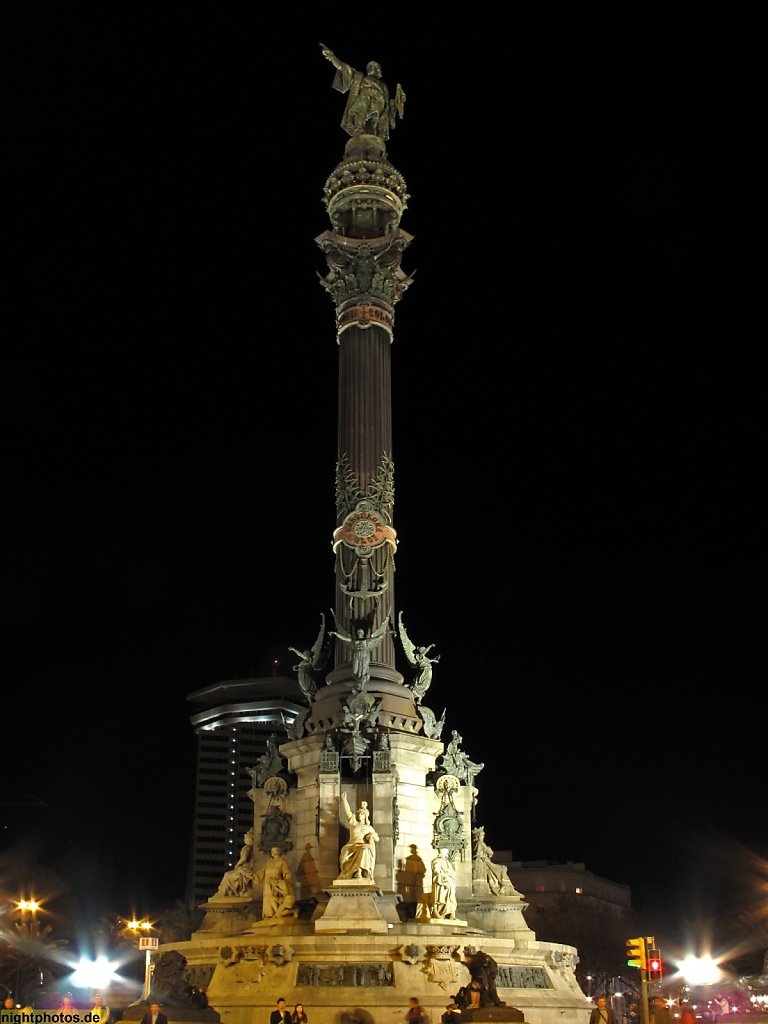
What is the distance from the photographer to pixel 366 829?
3334 centimetres

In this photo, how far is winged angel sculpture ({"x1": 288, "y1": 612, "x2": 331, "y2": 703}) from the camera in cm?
3981

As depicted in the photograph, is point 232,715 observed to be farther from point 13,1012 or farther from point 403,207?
point 13,1012

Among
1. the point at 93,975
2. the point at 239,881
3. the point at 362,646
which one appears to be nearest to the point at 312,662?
the point at 362,646

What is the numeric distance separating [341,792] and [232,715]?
7953cm

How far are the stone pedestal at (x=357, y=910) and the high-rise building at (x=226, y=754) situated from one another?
76.2 m

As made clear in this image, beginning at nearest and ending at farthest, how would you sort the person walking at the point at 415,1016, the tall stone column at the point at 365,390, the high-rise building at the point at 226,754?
the person walking at the point at 415,1016
the tall stone column at the point at 365,390
the high-rise building at the point at 226,754

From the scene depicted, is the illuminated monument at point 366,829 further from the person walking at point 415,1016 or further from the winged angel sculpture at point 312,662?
the person walking at point 415,1016

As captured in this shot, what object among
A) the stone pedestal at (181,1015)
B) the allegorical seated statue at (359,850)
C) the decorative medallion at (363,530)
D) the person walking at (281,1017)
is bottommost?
the person walking at (281,1017)

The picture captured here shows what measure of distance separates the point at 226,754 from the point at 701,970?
65.9 m

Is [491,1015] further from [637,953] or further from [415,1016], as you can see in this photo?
[637,953]

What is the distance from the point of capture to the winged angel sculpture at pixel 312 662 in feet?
131

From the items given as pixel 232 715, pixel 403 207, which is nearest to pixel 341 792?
pixel 403 207

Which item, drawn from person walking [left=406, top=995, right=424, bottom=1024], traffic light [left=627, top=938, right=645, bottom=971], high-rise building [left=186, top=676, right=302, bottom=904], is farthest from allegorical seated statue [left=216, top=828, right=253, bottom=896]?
high-rise building [left=186, top=676, right=302, bottom=904]

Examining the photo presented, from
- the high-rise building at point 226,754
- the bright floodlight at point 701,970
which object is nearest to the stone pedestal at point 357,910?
the bright floodlight at point 701,970
